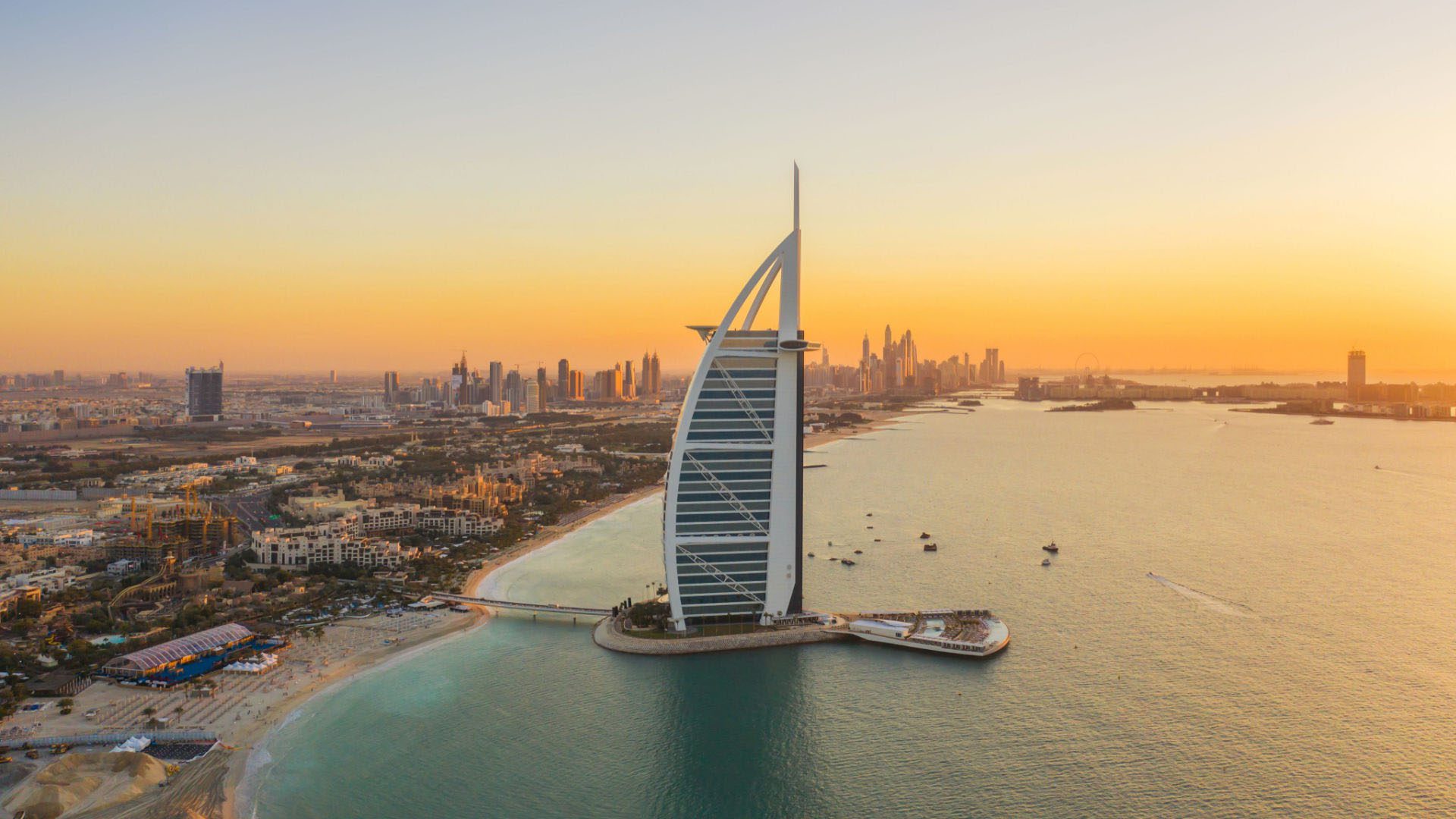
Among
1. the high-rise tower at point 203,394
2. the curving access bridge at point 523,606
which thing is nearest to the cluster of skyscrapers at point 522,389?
the high-rise tower at point 203,394

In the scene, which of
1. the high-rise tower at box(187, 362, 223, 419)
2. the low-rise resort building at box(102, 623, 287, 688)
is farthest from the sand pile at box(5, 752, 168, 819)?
the high-rise tower at box(187, 362, 223, 419)

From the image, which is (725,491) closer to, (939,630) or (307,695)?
(939,630)

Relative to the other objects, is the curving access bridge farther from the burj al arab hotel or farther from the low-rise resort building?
the low-rise resort building

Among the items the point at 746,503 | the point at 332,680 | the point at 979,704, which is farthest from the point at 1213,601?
the point at 332,680

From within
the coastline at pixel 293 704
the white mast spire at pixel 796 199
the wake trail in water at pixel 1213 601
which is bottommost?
the coastline at pixel 293 704

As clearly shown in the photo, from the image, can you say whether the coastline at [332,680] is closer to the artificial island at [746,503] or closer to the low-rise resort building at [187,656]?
the low-rise resort building at [187,656]

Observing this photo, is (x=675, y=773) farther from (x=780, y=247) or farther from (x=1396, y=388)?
(x=1396, y=388)

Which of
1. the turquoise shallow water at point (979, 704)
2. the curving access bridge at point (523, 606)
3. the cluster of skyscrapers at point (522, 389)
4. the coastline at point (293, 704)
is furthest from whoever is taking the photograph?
the cluster of skyscrapers at point (522, 389)

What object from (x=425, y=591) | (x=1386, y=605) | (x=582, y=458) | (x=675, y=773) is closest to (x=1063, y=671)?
(x=675, y=773)
